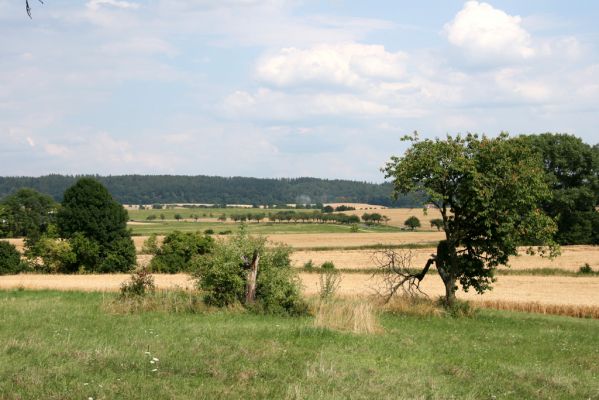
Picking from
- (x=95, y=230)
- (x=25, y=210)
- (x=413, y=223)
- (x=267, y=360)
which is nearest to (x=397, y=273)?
(x=267, y=360)

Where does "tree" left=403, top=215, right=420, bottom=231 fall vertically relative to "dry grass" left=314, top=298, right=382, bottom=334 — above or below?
below

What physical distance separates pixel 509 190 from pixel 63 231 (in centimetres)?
4498

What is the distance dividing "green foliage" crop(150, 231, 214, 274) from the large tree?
158ft

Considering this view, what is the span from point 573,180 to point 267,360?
80.9m

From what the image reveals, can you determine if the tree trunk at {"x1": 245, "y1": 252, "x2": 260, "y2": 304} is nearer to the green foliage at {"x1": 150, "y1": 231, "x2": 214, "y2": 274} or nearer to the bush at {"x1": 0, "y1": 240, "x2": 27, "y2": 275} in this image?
the green foliage at {"x1": 150, "y1": 231, "x2": 214, "y2": 274}

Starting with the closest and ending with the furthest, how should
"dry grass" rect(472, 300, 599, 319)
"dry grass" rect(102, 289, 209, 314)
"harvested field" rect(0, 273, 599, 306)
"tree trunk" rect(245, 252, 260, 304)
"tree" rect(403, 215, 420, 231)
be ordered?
"dry grass" rect(102, 289, 209, 314) → "tree trunk" rect(245, 252, 260, 304) → "dry grass" rect(472, 300, 599, 319) → "harvested field" rect(0, 273, 599, 306) → "tree" rect(403, 215, 420, 231)

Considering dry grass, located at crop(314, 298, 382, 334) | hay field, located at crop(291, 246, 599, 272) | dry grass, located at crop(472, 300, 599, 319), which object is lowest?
hay field, located at crop(291, 246, 599, 272)

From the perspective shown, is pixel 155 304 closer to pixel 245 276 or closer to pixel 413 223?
pixel 245 276

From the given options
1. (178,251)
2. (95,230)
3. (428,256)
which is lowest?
(428,256)

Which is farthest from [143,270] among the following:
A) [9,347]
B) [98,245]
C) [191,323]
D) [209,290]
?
[98,245]

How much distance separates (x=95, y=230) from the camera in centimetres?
5738

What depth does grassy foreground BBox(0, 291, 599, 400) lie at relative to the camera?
10836mm

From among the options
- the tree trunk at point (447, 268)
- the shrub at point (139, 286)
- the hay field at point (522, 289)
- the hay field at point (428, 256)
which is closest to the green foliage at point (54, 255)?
the hay field at point (428, 256)

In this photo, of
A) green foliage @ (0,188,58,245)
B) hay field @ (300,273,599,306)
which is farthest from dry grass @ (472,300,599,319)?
green foliage @ (0,188,58,245)
